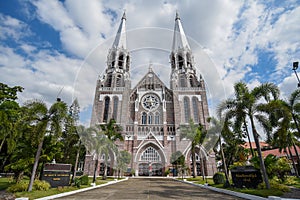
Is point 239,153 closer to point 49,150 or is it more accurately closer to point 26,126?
point 49,150

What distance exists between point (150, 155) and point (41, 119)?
25.3m

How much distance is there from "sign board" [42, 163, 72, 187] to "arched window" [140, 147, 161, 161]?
864 inches

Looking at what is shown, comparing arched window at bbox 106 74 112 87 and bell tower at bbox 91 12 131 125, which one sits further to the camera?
arched window at bbox 106 74 112 87

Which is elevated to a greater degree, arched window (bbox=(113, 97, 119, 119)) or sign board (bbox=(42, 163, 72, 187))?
arched window (bbox=(113, 97, 119, 119))

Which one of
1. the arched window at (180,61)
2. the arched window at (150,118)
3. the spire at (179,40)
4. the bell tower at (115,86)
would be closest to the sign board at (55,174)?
the bell tower at (115,86)

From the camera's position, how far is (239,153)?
2867 cm

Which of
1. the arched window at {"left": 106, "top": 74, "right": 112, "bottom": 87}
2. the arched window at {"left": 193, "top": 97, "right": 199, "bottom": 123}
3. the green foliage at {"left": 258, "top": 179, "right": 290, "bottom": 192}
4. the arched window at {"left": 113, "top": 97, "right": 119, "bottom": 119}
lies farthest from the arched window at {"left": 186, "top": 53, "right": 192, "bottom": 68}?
the green foliage at {"left": 258, "top": 179, "right": 290, "bottom": 192}

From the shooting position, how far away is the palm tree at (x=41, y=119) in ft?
35.4

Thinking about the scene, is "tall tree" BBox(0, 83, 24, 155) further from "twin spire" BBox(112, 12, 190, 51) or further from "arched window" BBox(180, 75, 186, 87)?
"arched window" BBox(180, 75, 186, 87)

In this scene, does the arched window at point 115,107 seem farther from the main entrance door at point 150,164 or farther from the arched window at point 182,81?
the arched window at point 182,81

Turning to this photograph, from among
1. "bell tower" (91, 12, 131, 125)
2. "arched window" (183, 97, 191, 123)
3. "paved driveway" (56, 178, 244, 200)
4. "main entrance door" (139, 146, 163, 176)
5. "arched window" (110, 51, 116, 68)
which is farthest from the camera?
"arched window" (110, 51, 116, 68)

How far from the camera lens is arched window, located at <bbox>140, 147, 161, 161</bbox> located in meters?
33.0

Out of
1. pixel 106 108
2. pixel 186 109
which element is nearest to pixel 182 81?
pixel 186 109

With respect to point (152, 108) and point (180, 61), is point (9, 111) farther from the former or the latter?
point (180, 61)
